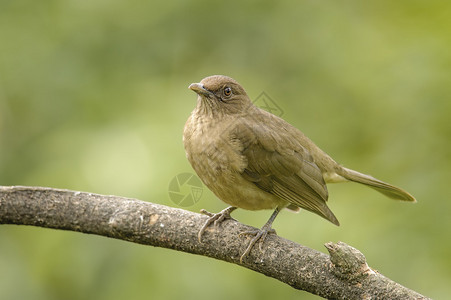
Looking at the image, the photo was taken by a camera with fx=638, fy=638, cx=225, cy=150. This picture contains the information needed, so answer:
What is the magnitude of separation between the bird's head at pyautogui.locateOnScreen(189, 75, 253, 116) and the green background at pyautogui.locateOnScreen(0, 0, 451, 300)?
296 millimetres

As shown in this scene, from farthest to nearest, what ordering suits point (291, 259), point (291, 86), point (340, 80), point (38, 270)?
1. point (291, 86)
2. point (340, 80)
3. point (38, 270)
4. point (291, 259)

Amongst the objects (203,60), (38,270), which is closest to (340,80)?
(203,60)

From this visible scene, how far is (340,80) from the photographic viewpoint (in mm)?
5652

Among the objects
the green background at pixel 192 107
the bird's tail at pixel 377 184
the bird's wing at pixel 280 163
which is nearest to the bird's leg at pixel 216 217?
the green background at pixel 192 107

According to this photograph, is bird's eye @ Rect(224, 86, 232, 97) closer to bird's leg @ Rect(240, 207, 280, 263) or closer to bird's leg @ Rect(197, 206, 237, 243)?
bird's leg @ Rect(197, 206, 237, 243)

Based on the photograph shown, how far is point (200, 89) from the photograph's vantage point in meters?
4.62

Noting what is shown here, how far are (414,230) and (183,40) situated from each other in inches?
128

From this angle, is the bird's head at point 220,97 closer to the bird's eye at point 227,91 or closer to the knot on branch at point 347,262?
the bird's eye at point 227,91

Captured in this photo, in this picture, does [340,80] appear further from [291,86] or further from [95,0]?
[95,0]

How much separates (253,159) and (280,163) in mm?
264

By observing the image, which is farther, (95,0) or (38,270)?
(95,0)

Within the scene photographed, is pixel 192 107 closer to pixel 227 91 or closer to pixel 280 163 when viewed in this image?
pixel 227 91

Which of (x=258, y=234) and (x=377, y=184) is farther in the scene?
(x=377, y=184)

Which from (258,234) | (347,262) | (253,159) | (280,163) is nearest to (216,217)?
(258,234)
